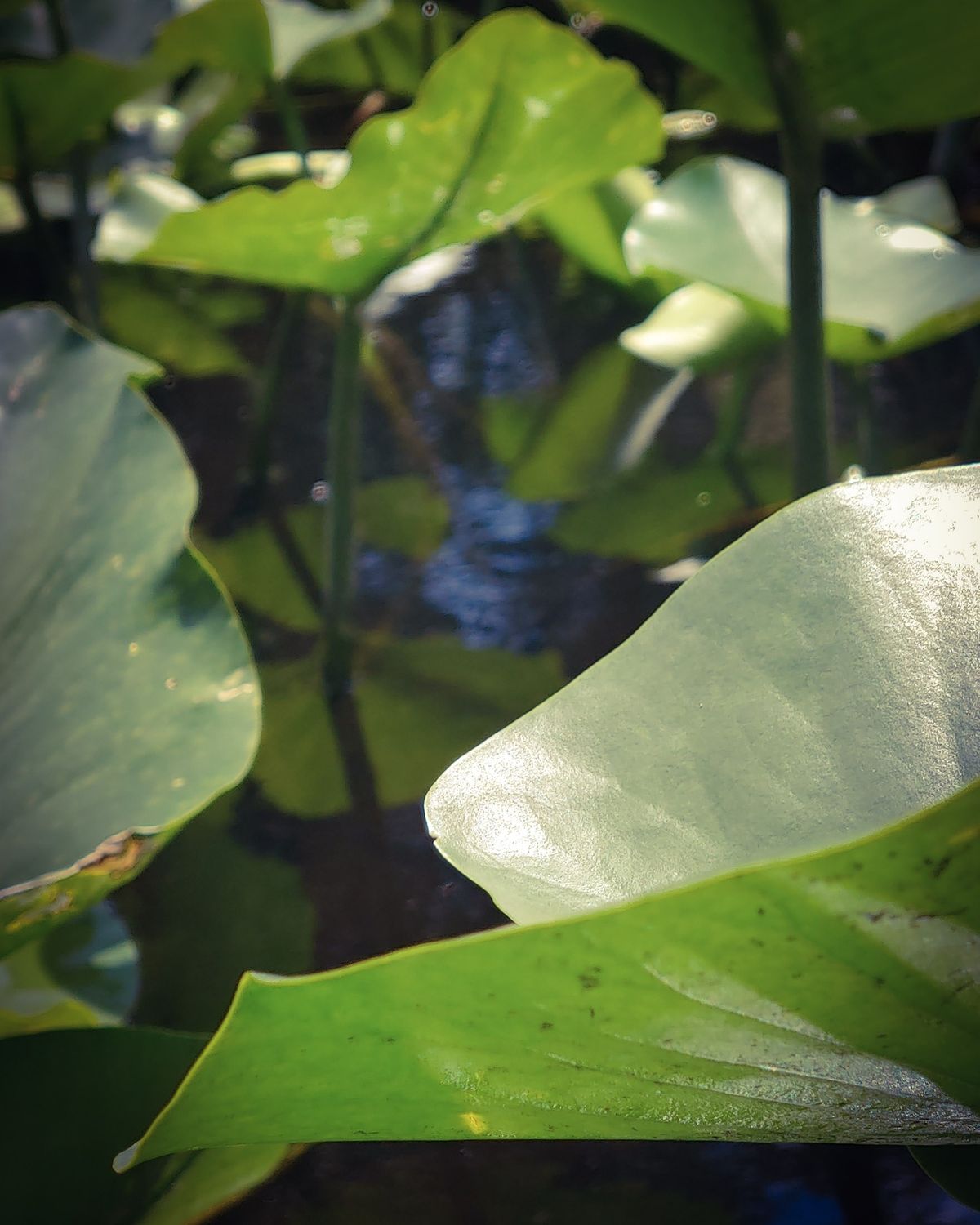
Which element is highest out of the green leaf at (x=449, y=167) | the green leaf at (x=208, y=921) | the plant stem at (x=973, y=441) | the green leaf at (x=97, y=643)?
the green leaf at (x=449, y=167)

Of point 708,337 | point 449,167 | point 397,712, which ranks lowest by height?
point 397,712

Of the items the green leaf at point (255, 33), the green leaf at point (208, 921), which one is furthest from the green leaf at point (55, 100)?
the green leaf at point (208, 921)

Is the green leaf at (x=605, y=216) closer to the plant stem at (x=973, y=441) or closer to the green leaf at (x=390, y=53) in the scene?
the plant stem at (x=973, y=441)

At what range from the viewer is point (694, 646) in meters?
0.27

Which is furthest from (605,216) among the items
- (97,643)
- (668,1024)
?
(668,1024)

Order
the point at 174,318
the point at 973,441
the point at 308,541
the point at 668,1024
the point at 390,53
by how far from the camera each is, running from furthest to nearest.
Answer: the point at 390,53
the point at 174,318
the point at 308,541
the point at 973,441
the point at 668,1024

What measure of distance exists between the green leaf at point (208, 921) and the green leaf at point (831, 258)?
0.40 m

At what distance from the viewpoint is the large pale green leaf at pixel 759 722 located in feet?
0.78

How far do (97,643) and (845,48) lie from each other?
0.42m

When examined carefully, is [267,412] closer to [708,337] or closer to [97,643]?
[708,337]

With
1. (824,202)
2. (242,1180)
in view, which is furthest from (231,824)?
(824,202)

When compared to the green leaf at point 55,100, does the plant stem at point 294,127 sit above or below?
below

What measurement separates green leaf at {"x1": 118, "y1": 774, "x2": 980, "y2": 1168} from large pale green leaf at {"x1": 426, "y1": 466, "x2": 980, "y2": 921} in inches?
1.7

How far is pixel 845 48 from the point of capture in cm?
45
